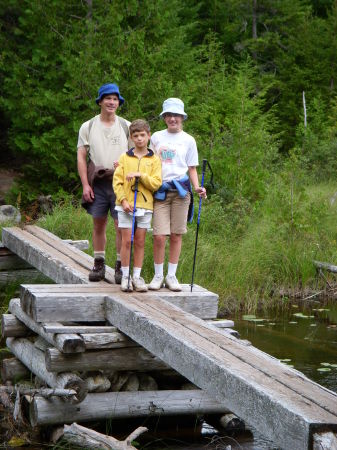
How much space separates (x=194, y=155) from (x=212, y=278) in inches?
154

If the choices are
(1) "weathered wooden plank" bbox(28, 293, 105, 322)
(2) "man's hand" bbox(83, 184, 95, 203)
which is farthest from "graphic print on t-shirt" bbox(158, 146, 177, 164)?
(1) "weathered wooden plank" bbox(28, 293, 105, 322)

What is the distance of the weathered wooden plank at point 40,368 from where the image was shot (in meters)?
6.54

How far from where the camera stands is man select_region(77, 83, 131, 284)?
24.9 feet

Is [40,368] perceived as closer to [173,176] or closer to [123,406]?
[123,406]

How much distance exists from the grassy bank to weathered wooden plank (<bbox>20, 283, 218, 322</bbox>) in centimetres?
285

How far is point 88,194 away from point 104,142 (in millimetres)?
499

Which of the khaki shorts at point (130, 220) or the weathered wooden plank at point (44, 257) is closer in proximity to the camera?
the khaki shorts at point (130, 220)

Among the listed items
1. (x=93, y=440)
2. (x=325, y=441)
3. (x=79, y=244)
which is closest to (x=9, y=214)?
(x=79, y=244)

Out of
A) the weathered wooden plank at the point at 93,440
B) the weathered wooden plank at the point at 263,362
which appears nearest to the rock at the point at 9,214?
the weathered wooden plank at the point at 263,362

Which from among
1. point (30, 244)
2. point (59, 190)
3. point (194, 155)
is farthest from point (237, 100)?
point (194, 155)

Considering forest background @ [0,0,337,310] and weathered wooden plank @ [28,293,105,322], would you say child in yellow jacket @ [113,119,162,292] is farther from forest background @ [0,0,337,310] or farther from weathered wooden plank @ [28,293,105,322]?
forest background @ [0,0,337,310]

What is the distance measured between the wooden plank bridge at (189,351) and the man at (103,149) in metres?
0.75

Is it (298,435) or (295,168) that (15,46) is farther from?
(298,435)

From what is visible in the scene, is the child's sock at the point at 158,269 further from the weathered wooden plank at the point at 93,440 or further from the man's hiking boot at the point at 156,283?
the weathered wooden plank at the point at 93,440
